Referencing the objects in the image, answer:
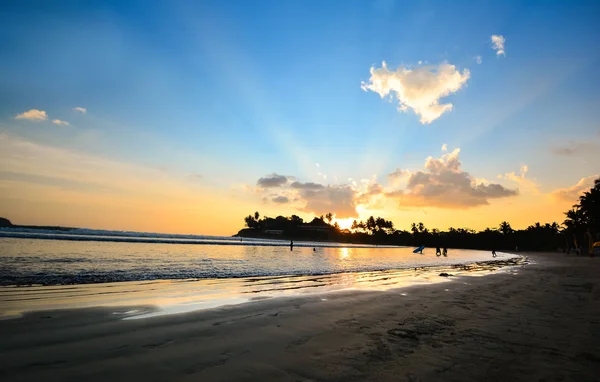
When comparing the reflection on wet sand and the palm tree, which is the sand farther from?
the palm tree

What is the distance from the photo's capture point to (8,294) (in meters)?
9.66

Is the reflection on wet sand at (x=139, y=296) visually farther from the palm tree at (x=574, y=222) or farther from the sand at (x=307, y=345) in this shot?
the palm tree at (x=574, y=222)

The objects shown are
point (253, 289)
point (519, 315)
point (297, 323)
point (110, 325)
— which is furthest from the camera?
point (253, 289)

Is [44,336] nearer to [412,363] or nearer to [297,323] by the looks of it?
[297,323]

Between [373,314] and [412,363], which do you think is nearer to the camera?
[412,363]

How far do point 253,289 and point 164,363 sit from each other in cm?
834

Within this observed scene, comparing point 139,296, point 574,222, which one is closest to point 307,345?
point 139,296

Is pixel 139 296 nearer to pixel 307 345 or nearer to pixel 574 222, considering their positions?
pixel 307 345

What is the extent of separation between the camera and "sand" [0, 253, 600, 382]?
13.8ft

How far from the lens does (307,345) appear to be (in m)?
5.54

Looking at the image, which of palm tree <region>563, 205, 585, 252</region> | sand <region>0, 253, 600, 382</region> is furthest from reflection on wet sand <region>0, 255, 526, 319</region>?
palm tree <region>563, 205, 585, 252</region>

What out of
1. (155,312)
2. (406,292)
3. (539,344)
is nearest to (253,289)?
(155,312)

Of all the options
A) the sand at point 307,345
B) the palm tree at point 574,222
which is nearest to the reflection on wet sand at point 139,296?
the sand at point 307,345

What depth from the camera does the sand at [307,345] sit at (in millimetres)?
4207
